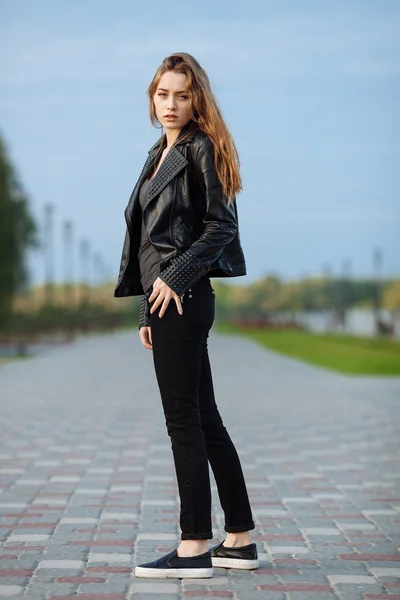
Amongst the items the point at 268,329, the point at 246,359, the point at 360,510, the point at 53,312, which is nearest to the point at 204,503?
the point at 360,510

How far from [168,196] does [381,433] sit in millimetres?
6953

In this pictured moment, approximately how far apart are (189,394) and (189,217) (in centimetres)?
70

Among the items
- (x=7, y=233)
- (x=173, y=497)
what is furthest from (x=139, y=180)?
(x=7, y=233)

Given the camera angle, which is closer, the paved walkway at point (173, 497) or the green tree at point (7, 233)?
the paved walkway at point (173, 497)

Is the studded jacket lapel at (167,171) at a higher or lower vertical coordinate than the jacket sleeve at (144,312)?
higher

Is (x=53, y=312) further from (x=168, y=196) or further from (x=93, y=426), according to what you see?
(x=168, y=196)

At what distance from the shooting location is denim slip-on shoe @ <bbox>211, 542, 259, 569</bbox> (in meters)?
4.84

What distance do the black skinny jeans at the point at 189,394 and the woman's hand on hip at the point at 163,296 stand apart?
5 centimetres

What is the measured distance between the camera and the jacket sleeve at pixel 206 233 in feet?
14.6

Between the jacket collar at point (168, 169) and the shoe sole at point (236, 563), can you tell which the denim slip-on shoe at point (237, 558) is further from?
the jacket collar at point (168, 169)

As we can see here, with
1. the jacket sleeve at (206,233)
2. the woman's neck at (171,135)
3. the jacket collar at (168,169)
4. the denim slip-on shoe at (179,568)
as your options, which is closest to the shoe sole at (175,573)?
the denim slip-on shoe at (179,568)

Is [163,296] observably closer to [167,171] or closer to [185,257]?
[185,257]

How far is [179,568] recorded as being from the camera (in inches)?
183

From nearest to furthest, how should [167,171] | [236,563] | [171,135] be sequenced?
1. [167,171]
2. [171,135]
3. [236,563]
